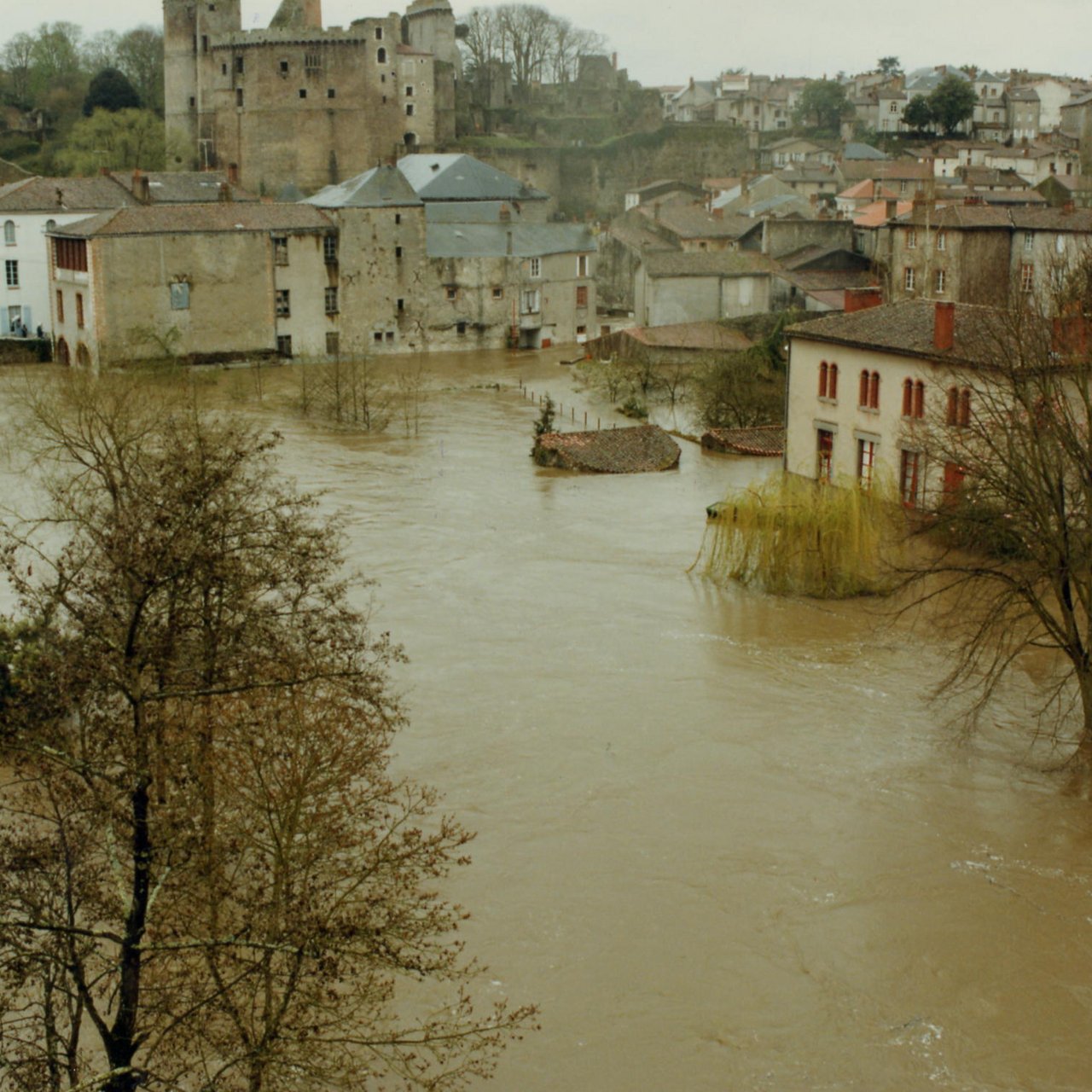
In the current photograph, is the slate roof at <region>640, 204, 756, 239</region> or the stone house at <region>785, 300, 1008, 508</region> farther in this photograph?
the slate roof at <region>640, 204, 756, 239</region>

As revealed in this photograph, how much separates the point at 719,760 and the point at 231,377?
30.4 m

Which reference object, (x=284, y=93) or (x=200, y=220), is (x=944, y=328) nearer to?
(x=200, y=220)

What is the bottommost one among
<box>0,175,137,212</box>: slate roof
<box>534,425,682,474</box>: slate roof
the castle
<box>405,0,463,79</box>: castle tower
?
<box>534,425,682,474</box>: slate roof

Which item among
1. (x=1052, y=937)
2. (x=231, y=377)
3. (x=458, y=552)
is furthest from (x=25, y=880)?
(x=231, y=377)

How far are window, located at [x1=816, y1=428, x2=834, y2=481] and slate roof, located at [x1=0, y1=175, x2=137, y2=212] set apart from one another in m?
29.1

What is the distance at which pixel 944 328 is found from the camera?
25.0 m

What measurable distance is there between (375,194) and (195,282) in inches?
283

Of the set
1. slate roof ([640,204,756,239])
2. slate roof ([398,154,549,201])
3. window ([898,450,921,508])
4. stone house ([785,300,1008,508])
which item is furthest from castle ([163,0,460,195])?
window ([898,450,921,508])

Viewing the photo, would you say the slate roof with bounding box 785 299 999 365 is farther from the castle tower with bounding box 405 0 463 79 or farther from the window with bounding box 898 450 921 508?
the castle tower with bounding box 405 0 463 79

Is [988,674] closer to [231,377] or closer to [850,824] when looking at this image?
[850,824]

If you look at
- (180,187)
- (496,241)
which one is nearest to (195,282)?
(180,187)

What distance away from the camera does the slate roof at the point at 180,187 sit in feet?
168

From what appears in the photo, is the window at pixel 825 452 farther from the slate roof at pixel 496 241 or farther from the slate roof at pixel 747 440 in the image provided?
the slate roof at pixel 496 241

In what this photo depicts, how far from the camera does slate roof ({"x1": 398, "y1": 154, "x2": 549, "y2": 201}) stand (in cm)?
5678
